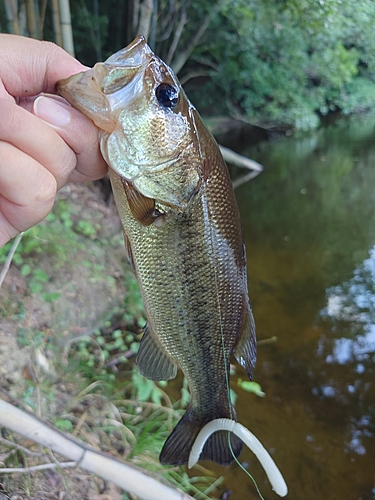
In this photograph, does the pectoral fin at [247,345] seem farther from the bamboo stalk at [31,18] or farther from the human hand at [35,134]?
the bamboo stalk at [31,18]

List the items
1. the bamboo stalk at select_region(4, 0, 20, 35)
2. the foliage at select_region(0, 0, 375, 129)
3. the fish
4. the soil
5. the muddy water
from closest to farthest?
the fish
the soil
the muddy water
the bamboo stalk at select_region(4, 0, 20, 35)
the foliage at select_region(0, 0, 375, 129)

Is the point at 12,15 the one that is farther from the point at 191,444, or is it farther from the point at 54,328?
the point at 191,444

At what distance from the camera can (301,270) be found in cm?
507

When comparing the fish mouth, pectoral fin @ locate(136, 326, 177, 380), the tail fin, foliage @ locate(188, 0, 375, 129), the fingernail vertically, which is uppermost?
the fish mouth

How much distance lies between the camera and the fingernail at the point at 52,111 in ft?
3.34

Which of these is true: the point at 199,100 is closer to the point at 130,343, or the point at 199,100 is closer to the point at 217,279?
the point at 130,343

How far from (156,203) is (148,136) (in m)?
0.20

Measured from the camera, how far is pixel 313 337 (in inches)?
152

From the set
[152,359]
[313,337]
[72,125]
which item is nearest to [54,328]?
→ [152,359]

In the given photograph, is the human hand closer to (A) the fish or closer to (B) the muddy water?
(A) the fish

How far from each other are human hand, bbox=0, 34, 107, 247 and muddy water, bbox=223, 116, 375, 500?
7.81 ft

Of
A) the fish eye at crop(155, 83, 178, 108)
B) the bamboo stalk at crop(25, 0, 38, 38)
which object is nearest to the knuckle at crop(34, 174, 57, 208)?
the fish eye at crop(155, 83, 178, 108)

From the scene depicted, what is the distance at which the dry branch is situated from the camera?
1418 mm

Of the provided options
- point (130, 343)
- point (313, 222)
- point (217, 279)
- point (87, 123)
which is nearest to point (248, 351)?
point (217, 279)
